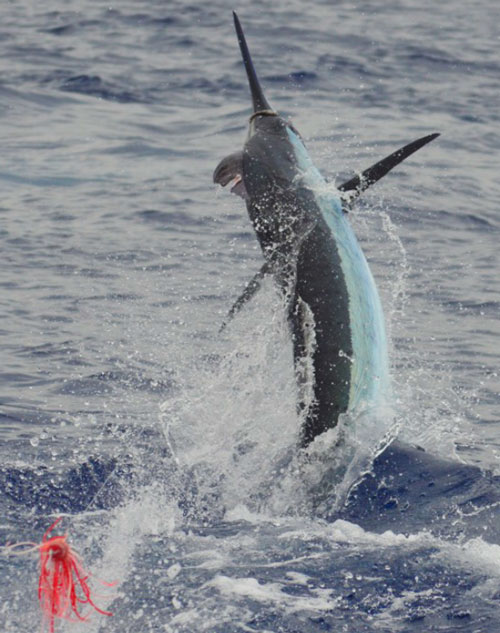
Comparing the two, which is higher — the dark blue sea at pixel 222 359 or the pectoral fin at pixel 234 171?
the pectoral fin at pixel 234 171

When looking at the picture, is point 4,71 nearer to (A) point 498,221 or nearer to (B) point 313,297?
(A) point 498,221

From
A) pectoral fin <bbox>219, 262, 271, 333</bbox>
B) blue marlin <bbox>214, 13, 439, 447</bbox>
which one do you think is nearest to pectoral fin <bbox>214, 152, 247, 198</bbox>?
blue marlin <bbox>214, 13, 439, 447</bbox>

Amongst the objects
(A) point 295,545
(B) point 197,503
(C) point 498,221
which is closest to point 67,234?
(C) point 498,221

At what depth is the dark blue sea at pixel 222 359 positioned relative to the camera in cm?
609

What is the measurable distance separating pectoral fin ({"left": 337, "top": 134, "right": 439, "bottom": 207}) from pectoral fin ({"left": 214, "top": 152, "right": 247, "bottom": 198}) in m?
0.62

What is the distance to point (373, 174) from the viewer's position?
7.05 m

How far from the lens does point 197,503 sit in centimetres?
732

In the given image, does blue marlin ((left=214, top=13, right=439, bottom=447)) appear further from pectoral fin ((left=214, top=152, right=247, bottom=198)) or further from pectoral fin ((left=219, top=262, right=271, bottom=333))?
pectoral fin ((left=214, top=152, right=247, bottom=198))

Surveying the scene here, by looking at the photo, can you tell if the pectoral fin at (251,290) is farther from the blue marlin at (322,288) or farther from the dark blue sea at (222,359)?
the dark blue sea at (222,359)

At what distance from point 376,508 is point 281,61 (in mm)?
14863

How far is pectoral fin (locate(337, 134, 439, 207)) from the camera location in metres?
Result: 7.01

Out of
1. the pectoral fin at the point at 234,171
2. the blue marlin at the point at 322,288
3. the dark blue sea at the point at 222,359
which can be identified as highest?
the pectoral fin at the point at 234,171

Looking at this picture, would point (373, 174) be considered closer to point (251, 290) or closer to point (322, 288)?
point (322, 288)

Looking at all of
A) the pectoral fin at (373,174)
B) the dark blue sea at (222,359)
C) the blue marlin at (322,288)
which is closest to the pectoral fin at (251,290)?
the blue marlin at (322,288)
